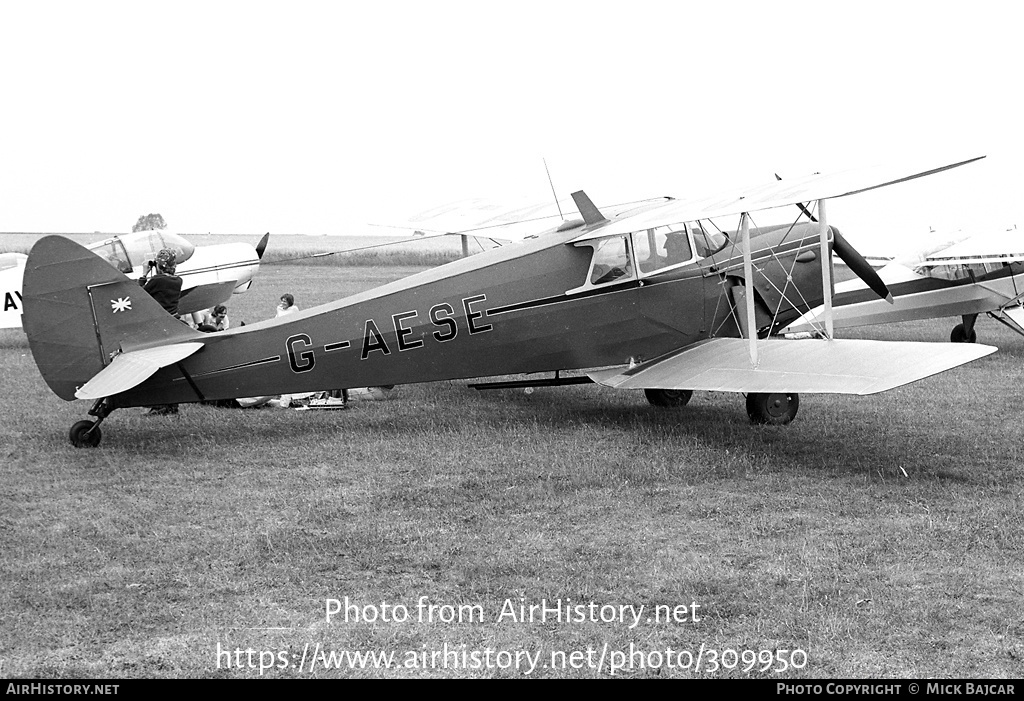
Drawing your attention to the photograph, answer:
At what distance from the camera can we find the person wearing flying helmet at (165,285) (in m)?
9.77

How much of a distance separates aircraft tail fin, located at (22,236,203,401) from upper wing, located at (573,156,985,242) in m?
3.67

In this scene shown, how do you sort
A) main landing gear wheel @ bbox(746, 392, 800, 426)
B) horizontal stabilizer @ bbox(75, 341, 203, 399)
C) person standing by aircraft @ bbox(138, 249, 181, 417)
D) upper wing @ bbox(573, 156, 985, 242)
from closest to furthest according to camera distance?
upper wing @ bbox(573, 156, 985, 242)
horizontal stabilizer @ bbox(75, 341, 203, 399)
main landing gear wheel @ bbox(746, 392, 800, 426)
person standing by aircraft @ bbox(138, 249, 181, 417)

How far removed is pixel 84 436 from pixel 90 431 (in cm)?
6

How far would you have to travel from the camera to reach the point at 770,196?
23.2ft

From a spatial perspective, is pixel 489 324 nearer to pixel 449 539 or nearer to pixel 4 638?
pixel 449 539

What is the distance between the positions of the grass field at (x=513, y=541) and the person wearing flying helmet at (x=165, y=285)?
1264 millimetres

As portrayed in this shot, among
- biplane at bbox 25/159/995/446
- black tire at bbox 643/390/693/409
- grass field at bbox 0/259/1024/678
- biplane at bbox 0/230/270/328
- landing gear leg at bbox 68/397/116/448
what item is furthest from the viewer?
biplane at bbox 0/230/270/328

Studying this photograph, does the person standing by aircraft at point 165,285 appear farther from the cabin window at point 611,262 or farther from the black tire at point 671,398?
the black tire at point 671,398

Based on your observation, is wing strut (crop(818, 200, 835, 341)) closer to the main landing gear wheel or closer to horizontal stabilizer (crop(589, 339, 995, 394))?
horizontal stabilizer (crop(589, 339, 995, 394))

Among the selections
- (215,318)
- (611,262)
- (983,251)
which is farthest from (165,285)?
(983,251)

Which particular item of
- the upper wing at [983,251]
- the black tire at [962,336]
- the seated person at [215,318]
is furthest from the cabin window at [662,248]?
the seated person at [215,318]

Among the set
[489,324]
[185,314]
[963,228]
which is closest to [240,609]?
[489,324]

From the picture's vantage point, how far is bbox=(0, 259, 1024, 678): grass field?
405 centimetres

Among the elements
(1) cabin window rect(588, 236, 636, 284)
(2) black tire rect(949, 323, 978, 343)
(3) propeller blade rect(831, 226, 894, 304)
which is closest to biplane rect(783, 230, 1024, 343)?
(2) black tire rect(949, 323, 978, 343)
